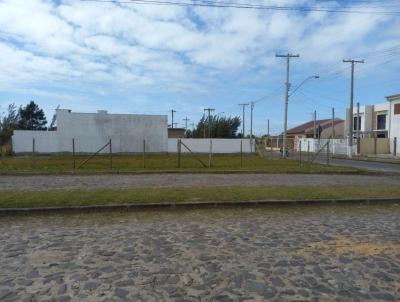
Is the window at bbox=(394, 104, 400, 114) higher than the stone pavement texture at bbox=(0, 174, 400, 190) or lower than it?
higher

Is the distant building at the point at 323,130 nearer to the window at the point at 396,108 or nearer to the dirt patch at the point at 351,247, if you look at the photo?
the window at the point at 396,108

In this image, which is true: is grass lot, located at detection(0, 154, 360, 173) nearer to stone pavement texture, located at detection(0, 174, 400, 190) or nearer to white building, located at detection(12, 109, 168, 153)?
stone pavement texture, located at detection(0, 174, 400, 190)

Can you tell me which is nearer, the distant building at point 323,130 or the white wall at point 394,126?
the white wall at point 394,126

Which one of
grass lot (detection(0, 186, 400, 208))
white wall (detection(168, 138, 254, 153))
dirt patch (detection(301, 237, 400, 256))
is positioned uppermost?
white wall (detection(168, 138, 254, 153))

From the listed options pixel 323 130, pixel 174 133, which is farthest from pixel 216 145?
pixel 323 130

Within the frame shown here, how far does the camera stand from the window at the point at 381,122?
6723cm

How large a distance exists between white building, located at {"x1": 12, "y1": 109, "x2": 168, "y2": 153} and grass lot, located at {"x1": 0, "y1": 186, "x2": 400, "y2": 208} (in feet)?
123

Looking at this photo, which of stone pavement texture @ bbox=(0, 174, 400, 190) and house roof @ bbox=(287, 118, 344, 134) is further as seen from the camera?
house roof @ bbox=(287, 118, 344, 134)

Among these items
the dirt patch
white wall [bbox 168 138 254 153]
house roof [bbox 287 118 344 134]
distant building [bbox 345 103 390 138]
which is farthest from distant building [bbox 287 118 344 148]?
the dirt patch

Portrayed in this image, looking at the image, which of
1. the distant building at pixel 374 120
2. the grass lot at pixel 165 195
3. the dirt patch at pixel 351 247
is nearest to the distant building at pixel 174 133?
the distant building at pixel 374 120

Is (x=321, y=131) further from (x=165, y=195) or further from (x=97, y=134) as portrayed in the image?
(x=165, y=195)

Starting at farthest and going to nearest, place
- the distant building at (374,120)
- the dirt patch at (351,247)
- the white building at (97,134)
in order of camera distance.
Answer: the distant building at (374,120), the white building at (97,134), the dirt patch at (351,247)

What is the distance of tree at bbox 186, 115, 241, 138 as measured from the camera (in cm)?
9725

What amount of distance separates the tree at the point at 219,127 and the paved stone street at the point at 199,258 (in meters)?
85.4
